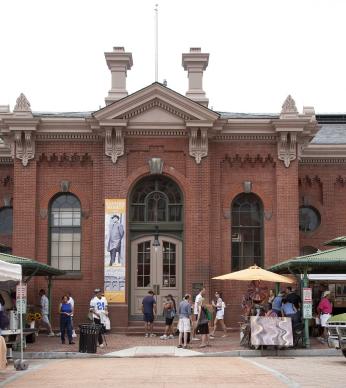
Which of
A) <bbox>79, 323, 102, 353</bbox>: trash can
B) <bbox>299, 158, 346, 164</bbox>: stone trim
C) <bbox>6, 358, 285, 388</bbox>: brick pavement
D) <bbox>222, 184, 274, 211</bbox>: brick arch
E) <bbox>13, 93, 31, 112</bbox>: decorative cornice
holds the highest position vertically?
<bbox>13, 93, 31, 112</bbox>: decorative cornice

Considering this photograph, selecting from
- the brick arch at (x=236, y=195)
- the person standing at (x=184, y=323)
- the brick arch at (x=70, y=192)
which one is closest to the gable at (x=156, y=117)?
the brick arch at (x=236, y=195)

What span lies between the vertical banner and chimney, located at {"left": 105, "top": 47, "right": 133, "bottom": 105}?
14.8ft

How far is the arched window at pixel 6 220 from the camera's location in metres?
32.2

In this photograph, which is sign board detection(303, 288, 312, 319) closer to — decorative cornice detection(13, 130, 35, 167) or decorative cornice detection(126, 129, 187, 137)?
decorative cornice detection(126, 129, 187, 137)

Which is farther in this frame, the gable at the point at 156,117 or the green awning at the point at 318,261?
the gable at the point at 156,117

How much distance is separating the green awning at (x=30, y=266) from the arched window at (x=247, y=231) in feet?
22.6

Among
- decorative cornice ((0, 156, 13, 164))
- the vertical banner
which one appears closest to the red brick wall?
the vertical banner

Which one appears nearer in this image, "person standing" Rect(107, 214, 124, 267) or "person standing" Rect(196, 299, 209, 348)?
"person standing" Rect(196, 299, 209, 348)

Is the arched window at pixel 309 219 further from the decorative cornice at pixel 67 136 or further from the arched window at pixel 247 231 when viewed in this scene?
the decorative cornice at pixel 67 136

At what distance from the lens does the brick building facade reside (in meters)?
29.3

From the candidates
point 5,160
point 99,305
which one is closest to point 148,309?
point 99,305

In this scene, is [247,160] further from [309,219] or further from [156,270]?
[156,270]

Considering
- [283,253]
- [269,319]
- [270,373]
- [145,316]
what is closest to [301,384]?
[270,373]

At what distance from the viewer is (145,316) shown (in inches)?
1056
